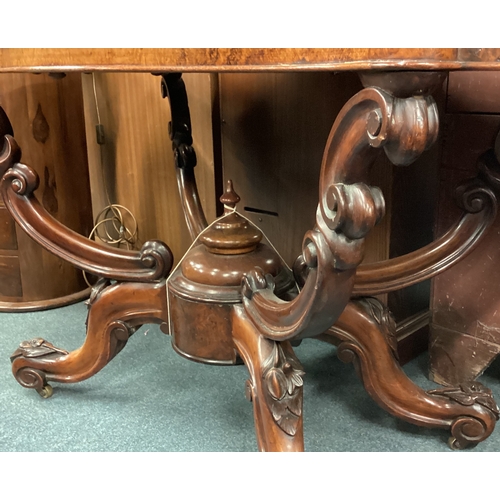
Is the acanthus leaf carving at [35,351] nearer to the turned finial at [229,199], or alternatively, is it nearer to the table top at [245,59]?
the turned finial at [229,199]

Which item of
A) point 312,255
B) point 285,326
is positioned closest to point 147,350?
point 285,326

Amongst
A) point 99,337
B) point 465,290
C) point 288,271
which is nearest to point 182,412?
point 99,337

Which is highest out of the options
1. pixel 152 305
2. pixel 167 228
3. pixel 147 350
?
pixel 152 305

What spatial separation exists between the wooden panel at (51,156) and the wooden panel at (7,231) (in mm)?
16

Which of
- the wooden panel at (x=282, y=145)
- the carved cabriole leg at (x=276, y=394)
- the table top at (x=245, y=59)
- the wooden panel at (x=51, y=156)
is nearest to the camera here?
the table top at (x=245, y=59)

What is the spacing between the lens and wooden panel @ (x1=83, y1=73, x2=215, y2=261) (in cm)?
154

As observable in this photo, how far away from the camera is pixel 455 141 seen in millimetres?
1011

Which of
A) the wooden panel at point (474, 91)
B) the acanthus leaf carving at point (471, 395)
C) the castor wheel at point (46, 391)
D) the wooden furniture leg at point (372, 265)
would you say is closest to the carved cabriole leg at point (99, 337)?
the castor wheel at point (46, 391)

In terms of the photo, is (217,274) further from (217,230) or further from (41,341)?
(41,341)

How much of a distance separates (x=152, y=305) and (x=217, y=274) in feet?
0.49

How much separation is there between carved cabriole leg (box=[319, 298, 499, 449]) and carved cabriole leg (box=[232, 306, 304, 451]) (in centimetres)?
15

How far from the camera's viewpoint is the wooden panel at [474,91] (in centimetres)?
93

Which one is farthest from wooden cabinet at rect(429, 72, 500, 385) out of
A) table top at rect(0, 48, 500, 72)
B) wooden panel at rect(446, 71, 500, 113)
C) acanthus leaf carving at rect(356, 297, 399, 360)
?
table top at rect(0, 48, 500, 72)

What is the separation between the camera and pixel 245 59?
0.55 meters
